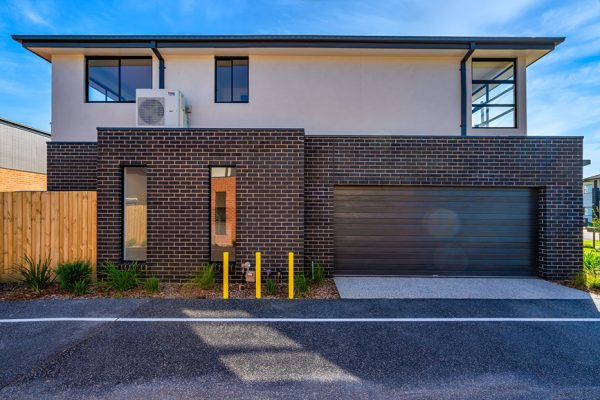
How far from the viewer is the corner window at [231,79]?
30.7ft

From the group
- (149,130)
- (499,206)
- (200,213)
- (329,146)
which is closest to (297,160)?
(329,146)

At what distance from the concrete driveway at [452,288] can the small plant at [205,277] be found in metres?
2.82

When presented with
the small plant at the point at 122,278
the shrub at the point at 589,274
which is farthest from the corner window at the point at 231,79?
the shrub at the point at 589,274

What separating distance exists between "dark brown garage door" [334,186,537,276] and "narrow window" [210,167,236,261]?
261 centimetres

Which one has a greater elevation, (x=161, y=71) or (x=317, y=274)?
(x=161, y=71)

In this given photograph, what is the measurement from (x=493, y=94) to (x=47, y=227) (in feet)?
42.8

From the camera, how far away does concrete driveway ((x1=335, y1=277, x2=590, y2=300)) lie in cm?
606

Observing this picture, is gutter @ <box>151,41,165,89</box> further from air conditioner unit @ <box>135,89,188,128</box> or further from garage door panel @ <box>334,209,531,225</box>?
garage door panel @ <box>334,209,531,225</box>

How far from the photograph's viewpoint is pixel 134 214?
23.0 ft

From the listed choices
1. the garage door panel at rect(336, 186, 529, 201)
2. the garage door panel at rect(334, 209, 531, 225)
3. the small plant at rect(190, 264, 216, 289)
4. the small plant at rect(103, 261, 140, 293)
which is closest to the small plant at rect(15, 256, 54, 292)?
the small plant at rect(103, 261, 140, 293)

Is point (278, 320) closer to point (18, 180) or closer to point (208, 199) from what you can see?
point (208, 199)

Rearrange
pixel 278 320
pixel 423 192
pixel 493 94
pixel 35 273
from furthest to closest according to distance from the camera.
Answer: pixel 493 94
pixel 423 192
pixel 35 273
pixel 278 320

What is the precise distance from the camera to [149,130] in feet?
22.6

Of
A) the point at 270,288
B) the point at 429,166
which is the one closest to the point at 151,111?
the point at 270,288
